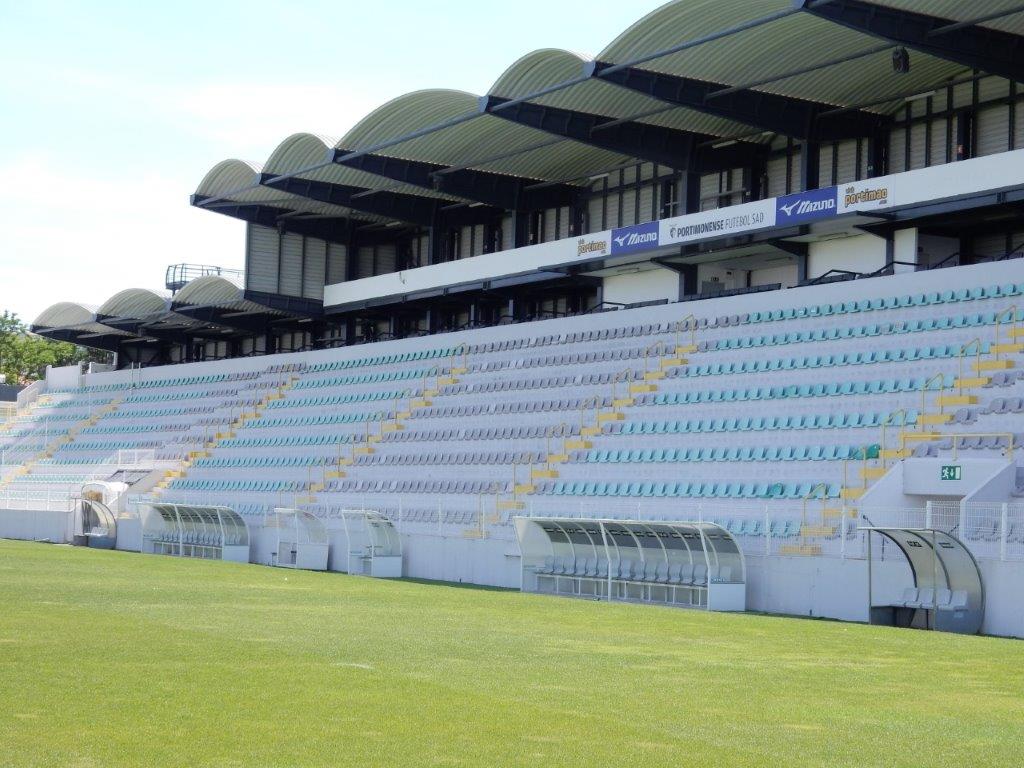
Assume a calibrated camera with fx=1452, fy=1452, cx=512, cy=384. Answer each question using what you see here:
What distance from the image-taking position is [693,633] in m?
15.8

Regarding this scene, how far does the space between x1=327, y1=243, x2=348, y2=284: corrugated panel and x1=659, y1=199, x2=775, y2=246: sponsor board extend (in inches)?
656

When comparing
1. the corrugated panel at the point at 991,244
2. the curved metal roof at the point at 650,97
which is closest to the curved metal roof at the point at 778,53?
the curved metal roof at the point at 650,97

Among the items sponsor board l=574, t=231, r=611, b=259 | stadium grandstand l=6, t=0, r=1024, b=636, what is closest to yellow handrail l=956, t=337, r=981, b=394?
stadium grandstand l=6, t=0, r=1024, b=636

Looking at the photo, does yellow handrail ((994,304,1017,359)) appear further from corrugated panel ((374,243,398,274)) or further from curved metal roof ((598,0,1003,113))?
corrugated panel ((374,243,398,274))

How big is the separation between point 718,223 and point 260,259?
18.6 m

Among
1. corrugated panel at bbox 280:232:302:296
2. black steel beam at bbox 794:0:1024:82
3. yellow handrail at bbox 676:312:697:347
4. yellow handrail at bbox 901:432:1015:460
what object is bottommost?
yellow handrail at bbox 901:432:1015:460

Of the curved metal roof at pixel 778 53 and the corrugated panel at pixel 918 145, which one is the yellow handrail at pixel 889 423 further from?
the corrugated panel at pixel 918 145

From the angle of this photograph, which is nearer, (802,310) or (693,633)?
(693,633)

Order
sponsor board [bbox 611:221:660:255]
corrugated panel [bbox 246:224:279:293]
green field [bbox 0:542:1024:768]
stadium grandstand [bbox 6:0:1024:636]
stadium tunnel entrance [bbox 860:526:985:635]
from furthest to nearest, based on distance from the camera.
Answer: corrugated panel [bbox 246:224:279:293], sponsor board [bbox 611:221:660:255], stadium grandstand [bbox 6:0:1024:636], stadium tunnel entrance [bbox 860:526:985:635], green field [bbox 0:542:1024:768]

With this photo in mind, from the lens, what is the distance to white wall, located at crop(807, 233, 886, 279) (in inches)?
1261

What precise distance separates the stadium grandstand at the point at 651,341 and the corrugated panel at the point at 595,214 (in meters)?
0.09

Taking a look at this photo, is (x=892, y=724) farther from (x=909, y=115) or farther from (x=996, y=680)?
(x=909, y=115)

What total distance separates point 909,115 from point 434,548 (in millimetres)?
15490

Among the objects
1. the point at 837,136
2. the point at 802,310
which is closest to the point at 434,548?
the point at 802,310
